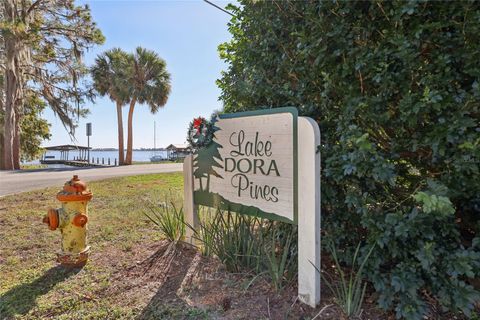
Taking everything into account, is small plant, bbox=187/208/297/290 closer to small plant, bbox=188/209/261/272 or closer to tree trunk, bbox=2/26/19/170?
small plant, bbox=188/209/261/272

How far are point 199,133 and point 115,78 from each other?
1931cm

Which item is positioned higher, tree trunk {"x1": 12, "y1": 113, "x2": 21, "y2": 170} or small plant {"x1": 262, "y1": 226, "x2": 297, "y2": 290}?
tree trunk {"x1": 12, "y1": 113, "x2": 21, "y2": 170}

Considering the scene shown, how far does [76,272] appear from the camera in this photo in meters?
2.75

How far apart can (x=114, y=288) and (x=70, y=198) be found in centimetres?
95

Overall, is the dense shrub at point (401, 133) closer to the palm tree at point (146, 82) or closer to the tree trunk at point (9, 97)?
the tree trunk at point (9, 97)

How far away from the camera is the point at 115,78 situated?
1966 cm

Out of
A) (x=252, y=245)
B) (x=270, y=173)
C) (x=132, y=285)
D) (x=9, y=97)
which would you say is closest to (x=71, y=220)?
(x=132, y=285)

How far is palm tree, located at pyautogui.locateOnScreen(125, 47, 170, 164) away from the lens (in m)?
20.2

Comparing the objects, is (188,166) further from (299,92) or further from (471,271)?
(471,271)

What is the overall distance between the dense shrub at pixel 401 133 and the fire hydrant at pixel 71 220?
7.29 ft

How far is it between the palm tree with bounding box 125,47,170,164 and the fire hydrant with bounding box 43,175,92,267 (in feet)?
60.9

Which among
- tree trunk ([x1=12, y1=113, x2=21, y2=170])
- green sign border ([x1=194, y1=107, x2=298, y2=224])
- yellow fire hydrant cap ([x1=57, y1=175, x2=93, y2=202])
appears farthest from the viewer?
tree trunk ([x1=12, y1=113, x2=21, y2=170])

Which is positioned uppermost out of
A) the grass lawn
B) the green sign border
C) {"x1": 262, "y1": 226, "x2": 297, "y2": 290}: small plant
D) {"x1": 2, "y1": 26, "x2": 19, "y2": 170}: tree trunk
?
{"x1": 2, "y1": 26, "x2": 19, "y2": 170}: tree trunk

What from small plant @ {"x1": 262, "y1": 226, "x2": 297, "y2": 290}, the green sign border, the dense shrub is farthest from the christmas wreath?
small plant @ {"x1": 262, "y1": 226, "x2": 297, "y2": 290}
